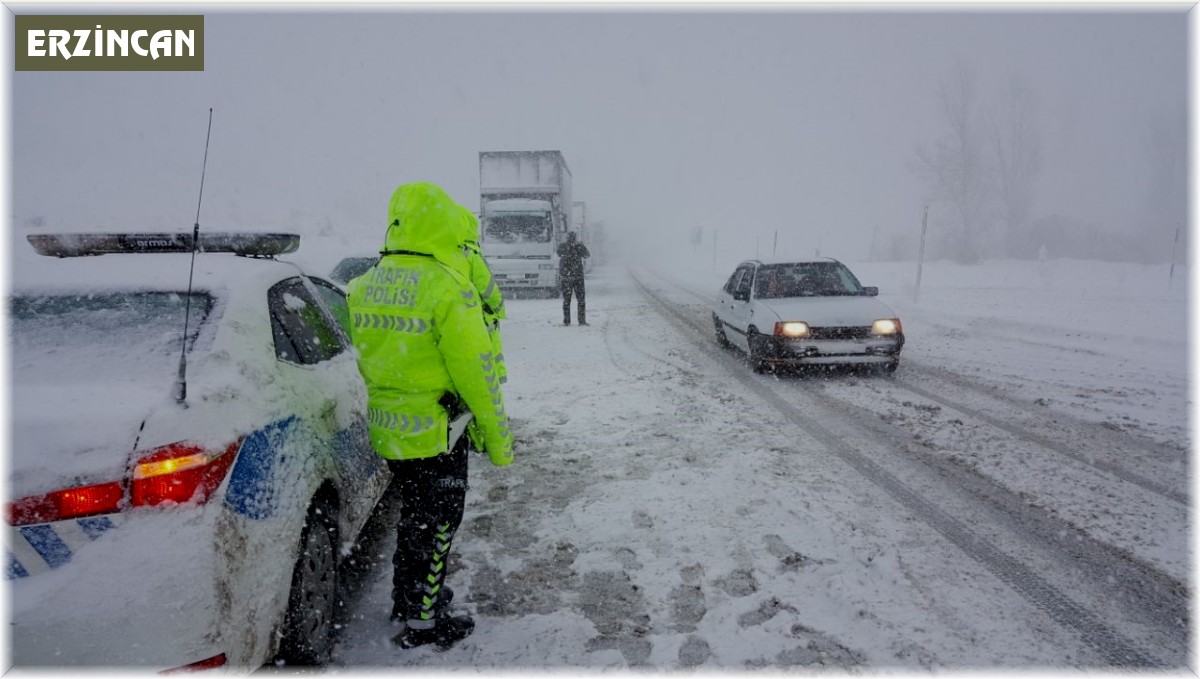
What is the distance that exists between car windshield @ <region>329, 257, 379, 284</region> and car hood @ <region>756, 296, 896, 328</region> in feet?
20.2

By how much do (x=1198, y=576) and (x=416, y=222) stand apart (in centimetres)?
416

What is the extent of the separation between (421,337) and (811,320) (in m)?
6.56

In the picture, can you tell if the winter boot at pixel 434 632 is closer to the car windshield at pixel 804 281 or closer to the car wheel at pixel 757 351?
the car wheel at pixel 757 351

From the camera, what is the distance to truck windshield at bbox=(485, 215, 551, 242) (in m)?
20.6

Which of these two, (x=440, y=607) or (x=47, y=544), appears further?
(x=440, y=607)

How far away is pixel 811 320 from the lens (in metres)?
8.29

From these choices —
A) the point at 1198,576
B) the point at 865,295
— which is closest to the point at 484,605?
the point at 1198,576

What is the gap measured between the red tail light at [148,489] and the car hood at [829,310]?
7248mm

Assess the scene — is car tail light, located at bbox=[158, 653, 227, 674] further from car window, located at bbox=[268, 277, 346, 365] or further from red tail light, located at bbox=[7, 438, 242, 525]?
car window, located at bbox=[268, 277, 346, 365]

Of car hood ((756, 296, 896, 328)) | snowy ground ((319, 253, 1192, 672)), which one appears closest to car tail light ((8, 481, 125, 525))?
snowy ground ((319, 253, 1192, 672))

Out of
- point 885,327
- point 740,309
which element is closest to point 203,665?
point 885,327

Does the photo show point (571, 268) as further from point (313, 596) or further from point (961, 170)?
point (961, 170)

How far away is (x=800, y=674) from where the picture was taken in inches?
105

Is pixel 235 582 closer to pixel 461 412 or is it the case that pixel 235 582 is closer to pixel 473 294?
pixel 461 412
